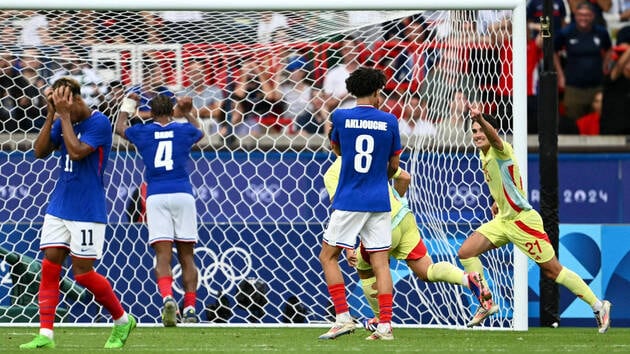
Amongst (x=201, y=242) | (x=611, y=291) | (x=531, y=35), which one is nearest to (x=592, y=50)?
(x=531, y=35)

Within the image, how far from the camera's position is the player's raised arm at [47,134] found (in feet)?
24.6

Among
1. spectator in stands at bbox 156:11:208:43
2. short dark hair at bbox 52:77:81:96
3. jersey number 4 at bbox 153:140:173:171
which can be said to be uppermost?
spectator in stands at bbox 156:11:208:43

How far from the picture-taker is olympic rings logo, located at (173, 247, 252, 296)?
1112 cm

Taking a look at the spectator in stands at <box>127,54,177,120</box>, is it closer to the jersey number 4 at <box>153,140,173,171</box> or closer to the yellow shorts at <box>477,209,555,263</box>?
the jersey number 4 at <box>153,140,173,171</box>

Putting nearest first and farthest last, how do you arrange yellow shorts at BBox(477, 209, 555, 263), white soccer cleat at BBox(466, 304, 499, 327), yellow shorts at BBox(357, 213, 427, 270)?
white soccer cleat at BBox(466, 304, 499, 327) < yellow shorts at BBox(357, 213, 427, 270) < yellow shorts at BBox(477, 209, 555, 263)

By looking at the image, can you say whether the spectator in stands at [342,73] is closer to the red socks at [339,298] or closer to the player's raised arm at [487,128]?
the player's raised arm at [487,128]

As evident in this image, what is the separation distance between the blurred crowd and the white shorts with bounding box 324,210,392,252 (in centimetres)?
232

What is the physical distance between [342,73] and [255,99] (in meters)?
1.01

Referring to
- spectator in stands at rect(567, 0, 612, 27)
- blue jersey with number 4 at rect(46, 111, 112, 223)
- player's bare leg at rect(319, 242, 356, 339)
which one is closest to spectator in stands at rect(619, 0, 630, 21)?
spectator in stands at rect(567, 0, 612, 27)

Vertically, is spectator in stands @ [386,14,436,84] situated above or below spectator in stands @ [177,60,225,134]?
above

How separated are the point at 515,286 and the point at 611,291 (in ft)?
6.37

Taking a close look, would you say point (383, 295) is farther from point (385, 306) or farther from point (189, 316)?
point (189, 316)

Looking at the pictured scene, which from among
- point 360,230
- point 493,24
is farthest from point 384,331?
point 493,24

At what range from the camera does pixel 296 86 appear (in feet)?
40.0
